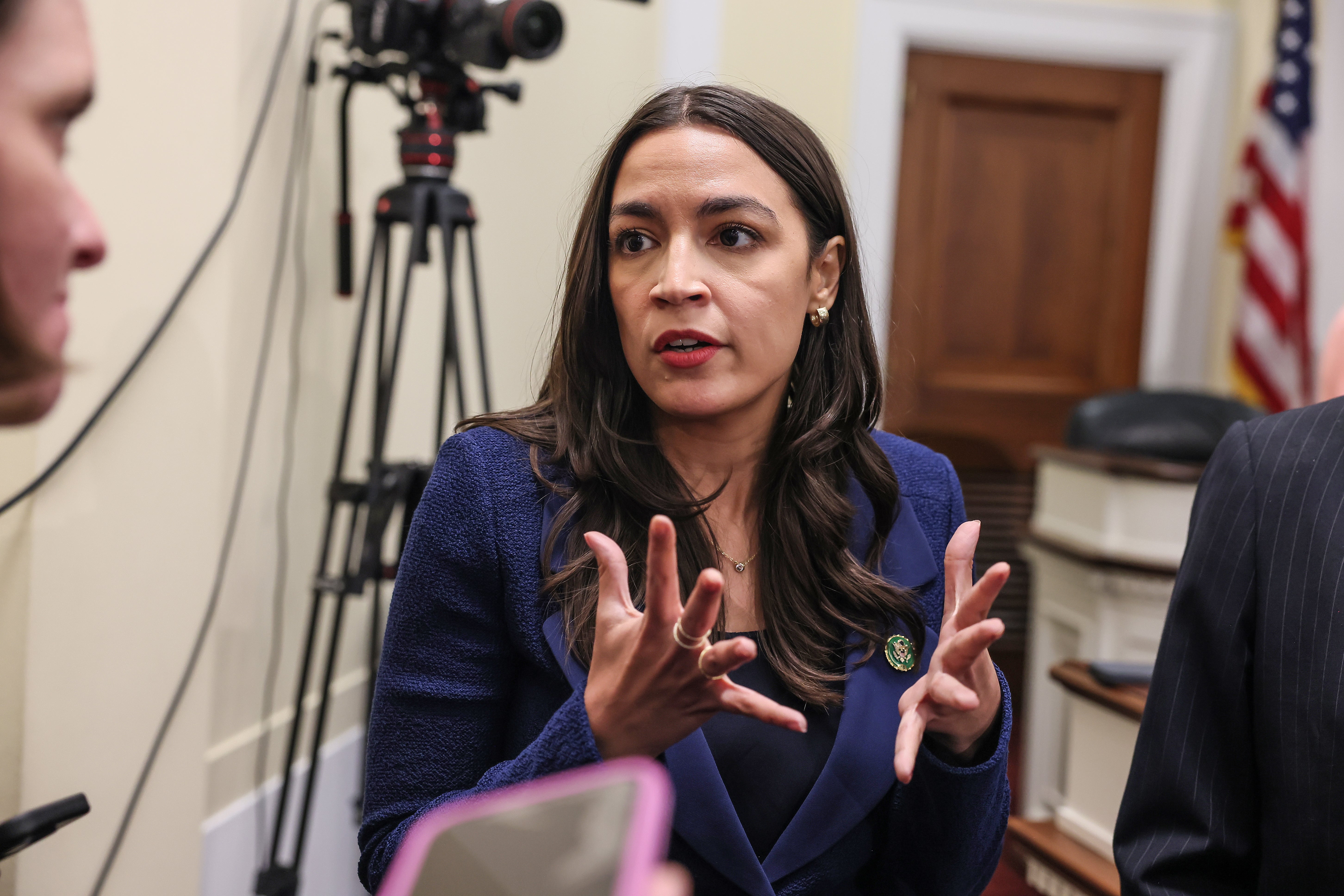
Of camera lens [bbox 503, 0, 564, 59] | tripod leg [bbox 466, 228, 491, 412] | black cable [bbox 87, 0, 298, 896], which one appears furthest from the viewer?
tripod leg [bbox 466, 228, 491, 412]

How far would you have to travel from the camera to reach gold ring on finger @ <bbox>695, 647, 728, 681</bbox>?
717mm

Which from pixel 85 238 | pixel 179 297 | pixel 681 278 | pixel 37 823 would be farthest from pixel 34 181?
pixel 179 297

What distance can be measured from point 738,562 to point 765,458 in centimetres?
13

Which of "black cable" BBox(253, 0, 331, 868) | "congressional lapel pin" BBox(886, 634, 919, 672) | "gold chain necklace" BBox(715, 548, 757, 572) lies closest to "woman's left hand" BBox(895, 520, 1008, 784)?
"congressional lapel pin" BBox(886, 634, 919, 672)

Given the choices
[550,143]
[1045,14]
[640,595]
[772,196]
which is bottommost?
[640,595]

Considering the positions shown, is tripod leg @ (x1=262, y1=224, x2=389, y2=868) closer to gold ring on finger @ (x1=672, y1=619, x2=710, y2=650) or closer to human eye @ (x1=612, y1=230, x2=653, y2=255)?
human eye @ (x1=612, y1=230, x2=653, y2=255)

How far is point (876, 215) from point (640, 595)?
9.08 feet

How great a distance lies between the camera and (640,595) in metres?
1.08

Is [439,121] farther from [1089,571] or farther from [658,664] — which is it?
[1089,571]

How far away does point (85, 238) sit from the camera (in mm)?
513

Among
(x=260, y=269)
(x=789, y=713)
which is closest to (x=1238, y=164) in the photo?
(x=260, y=269)

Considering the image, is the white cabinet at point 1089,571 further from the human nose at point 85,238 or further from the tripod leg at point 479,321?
the human nose at point 85,238

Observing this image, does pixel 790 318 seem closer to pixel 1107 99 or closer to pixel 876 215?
pixel 876 215

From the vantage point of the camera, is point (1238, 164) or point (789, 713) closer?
point (789, 713)
